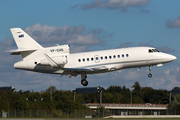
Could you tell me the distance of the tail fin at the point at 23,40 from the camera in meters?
48.9

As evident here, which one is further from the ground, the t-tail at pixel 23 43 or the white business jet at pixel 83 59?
the t-tail at pixel 23 43

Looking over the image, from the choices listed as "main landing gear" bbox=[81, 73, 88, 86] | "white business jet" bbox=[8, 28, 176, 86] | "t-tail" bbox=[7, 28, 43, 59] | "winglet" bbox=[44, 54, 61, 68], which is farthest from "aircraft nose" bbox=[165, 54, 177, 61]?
"t-tail" bbox=[7, 28, 43, 59]

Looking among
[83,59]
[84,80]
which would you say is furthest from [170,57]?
[84,80]

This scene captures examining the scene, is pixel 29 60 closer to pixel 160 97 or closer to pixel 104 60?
pixel 104 60

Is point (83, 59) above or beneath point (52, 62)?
above

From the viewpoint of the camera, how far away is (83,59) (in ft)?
150

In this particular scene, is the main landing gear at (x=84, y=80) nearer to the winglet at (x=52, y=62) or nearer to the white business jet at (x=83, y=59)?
the white business jet at (x=83, y=59)

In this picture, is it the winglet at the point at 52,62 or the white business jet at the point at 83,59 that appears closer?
the winglet at the point at 52,62

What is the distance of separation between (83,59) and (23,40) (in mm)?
10001

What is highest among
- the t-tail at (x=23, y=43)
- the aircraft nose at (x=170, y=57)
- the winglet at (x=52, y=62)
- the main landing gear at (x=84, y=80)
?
the t-tail at (x=23, y=43)

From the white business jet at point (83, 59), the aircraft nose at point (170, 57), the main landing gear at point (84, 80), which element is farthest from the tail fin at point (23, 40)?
the aircraft nose at point (170, 57)

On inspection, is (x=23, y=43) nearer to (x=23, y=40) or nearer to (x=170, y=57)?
(x=23, y=40)

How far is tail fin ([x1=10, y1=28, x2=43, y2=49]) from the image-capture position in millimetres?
48866

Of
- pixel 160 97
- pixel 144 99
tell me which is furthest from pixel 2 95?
pixel 144 99
